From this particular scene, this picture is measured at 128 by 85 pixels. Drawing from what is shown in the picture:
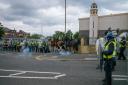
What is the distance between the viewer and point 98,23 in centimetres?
10494

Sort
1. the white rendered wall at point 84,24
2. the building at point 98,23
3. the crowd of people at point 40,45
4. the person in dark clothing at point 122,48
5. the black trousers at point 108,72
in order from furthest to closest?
the white rendered wall at point 84,24 < the building at point 98,23 < the crowd of people at point 40,45 < the person in dark clothing at point 122,48 < the black trousers at point 108,72

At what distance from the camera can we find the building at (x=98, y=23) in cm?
9719

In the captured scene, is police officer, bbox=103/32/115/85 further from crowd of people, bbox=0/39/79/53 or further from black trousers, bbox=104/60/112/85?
crowd of people, bbox=0/39/79/53

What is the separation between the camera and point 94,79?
13.0 meters

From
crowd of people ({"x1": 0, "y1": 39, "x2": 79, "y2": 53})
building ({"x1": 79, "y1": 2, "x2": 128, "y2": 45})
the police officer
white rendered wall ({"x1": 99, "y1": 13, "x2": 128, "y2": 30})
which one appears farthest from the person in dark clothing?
white rendered wall ({"x1": 99, "y1": 13, "x2": 128, "y2": 30})

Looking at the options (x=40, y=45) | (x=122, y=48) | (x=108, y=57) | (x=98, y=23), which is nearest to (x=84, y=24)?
(x=98, y=23)

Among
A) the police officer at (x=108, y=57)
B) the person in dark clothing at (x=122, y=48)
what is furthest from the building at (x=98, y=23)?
the police officer at (x=108, y=57)

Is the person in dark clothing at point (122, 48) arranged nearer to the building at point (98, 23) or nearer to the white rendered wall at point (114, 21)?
the building at point (98, 23)

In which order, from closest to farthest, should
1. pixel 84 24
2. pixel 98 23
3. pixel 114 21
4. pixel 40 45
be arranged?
pixel 40 45
pixel 114 21
pixel 98 23
pixel 84 24

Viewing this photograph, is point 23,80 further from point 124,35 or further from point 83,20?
point 83,20

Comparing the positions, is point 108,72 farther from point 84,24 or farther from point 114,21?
point 84,24

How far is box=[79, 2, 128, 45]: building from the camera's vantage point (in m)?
97.2

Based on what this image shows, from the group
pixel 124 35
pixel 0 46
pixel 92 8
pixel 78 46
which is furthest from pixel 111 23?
pixel 124 35

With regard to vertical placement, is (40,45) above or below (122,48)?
above
